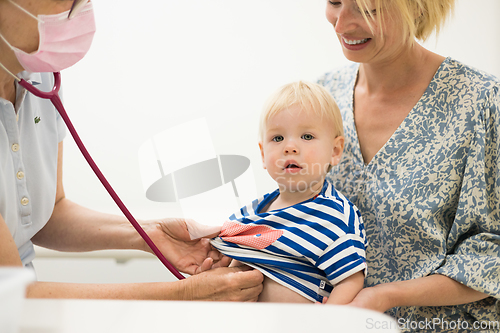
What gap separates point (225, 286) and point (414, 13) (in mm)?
965

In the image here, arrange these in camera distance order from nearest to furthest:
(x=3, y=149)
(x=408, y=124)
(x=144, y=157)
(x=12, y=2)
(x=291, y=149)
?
(x=12, y=2) → (x=3, y=149) → (x=291, y=149) → (x=408, y=124) → (x=144, y=157)

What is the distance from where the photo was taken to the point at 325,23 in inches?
79.4

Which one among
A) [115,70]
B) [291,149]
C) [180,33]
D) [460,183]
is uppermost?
[180,33]

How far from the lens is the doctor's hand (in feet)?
4.19

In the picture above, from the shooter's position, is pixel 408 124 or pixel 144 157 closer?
pixel 408 124

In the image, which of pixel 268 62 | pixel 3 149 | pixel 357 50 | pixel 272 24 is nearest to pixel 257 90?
pixel 268 62

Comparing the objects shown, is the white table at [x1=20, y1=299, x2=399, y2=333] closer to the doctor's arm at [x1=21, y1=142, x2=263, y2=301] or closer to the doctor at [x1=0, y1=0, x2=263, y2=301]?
the doctor at [x1=0, y1=0, x2=263, y2=301]

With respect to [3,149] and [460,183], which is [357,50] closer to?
[460,183]

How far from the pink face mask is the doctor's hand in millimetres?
549

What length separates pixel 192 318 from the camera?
559 mm

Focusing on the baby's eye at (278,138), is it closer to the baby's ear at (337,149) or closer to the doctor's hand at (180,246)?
the baby's ear at (337,149)

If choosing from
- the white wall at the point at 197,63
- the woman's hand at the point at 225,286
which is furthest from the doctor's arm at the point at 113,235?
the white wall at the point at 197,63

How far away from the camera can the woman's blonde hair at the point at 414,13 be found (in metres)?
1.16

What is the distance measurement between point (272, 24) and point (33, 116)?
1268 millimetres
